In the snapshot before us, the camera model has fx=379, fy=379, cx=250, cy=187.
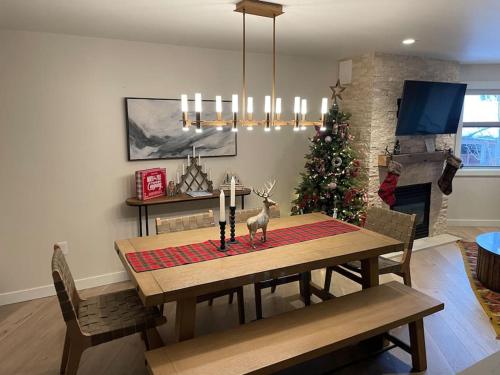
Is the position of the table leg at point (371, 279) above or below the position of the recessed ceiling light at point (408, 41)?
below

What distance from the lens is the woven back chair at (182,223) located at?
2975mm

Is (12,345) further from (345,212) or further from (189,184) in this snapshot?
(345,212)

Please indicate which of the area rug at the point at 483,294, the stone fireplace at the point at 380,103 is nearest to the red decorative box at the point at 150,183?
the stone fireplace at the point at 380,103

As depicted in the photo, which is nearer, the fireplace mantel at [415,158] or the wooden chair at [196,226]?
the wooden chair at [196,226]

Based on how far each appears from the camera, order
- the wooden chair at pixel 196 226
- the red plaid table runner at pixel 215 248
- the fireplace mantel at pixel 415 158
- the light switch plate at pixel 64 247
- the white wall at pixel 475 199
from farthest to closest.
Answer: the white wall at pixel 475 199
the fireplace mantel at pixel 415 158
the light switch plate at pixel 64 247
the wooden chair at pixel 196 226
the red plaid table runner at pixel 215 248

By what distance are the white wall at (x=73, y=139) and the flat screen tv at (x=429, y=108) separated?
2131 millimetres

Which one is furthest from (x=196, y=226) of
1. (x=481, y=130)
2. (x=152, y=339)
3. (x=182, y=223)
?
(x=481, y=130)

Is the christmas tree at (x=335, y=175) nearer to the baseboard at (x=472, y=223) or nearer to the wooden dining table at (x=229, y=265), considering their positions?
the wooden dining table at (x=229, y=265)

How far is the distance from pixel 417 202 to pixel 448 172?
0.57m

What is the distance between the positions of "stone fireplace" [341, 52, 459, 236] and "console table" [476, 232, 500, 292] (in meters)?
1.22

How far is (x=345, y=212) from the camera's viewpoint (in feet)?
14.1

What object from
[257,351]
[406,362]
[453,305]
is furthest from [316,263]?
[453,305]

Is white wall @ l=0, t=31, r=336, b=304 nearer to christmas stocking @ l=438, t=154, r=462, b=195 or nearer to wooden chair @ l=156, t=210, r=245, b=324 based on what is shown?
wooden chair @ l=156, t=210, r=245, b=324

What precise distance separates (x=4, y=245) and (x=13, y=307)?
0.56 meters
